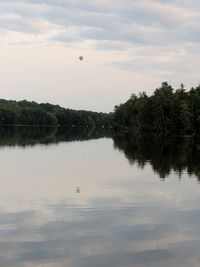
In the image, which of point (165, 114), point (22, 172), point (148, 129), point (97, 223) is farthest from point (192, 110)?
point (97, 223)

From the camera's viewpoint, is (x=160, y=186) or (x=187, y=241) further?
(x=160, y=186)

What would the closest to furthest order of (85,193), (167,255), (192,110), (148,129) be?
(167,255) → (85,193) → (192,110) → (148,129)

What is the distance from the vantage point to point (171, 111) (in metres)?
112

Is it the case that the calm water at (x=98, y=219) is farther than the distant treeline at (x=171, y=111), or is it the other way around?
the distant treeline at (x=171, y=111)

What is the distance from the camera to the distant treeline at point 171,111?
107062 mm

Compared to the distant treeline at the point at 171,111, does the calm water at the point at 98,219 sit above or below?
below

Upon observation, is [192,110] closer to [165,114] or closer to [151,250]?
[165,114]

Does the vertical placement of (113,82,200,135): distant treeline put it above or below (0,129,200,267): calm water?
above

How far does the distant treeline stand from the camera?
351ft

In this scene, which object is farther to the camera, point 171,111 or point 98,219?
point 171,111

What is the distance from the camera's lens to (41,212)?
64.3ft

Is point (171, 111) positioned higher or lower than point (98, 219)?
higher

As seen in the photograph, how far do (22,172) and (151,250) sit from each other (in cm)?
2129

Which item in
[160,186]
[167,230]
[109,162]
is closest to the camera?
[167,230]
